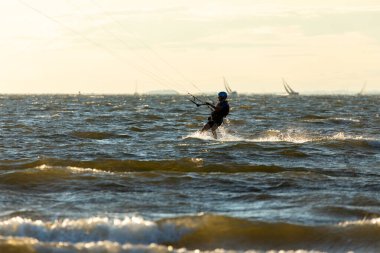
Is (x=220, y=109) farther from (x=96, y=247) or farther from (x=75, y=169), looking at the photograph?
(x=96, y=247)

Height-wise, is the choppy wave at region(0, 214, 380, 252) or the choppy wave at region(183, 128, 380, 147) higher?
the choppy wave at region(183, 128, 380, 147)

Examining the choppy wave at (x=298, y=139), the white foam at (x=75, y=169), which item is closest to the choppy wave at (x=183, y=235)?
the white foam at (x=75, y=169)

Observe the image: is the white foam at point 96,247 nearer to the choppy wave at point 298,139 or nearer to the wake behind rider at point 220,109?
the wake behind rider at point 220,109

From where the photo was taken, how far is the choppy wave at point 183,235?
867 centimetres

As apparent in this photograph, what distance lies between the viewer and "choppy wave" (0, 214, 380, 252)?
28.5 ft

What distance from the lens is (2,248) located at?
8.40 meters

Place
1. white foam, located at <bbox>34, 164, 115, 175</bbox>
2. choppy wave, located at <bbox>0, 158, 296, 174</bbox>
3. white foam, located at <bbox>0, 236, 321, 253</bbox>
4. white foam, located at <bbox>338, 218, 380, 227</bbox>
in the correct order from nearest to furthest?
white foam, located at <bbox>0, 236, 321, 253</bbox> < white foam, located at <bbox>338, 218, 380, 227</bbox> < white foam, located at <bbox>34, 164, 115, 175</bbox> < choppy wave, located at <bbox>0, 158, 296, 174</bbox>

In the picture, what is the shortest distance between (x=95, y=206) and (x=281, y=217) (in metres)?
2.83

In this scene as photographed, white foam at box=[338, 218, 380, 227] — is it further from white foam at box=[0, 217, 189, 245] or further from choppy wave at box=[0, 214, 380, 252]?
white foam at box=[0, 217, 189, 245]

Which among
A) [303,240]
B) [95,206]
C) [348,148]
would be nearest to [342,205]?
[303,240]

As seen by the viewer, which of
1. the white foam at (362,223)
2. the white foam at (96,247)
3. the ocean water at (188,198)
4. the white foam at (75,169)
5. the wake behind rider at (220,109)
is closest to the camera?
the white foam at (96,247)

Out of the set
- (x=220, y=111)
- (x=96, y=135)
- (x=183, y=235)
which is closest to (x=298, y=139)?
(x=220, y=111)

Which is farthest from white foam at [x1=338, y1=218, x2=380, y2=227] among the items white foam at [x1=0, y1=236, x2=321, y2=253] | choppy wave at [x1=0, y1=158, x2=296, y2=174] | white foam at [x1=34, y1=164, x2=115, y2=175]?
white foam at [x1=34, y1=164, x2=115, y2=175]

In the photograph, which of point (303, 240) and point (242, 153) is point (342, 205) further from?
point (242, 153)
